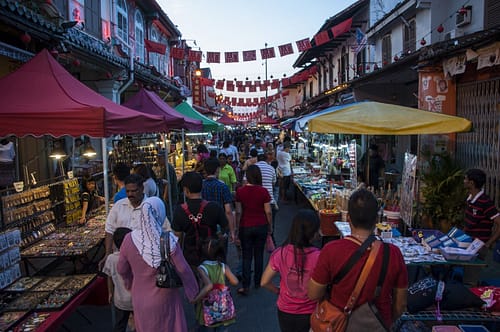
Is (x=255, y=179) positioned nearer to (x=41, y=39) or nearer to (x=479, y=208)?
(x=479, y=208)

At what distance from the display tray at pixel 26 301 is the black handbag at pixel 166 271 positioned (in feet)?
6.07

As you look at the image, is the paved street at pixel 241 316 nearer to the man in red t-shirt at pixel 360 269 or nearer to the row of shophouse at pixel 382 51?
the man in red t-shirt at pixel 360 269

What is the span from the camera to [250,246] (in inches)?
219

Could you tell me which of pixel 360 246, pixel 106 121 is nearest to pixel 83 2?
pixel 106 121

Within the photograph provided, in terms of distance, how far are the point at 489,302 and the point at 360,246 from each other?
2.28 m

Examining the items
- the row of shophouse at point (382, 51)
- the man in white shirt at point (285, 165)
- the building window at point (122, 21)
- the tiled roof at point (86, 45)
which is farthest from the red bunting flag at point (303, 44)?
the building window at point (122, 21)

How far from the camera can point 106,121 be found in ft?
16.3

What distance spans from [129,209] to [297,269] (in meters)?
1.97

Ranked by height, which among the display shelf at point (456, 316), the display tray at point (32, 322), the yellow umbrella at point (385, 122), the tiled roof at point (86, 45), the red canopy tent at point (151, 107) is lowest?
the display tray at point (32, 322)

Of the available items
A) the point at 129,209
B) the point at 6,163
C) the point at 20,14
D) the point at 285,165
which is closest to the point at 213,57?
the point at 285,165

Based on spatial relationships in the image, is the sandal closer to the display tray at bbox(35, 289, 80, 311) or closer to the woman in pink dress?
the display tray at bbox(35, 289, 80, 311)

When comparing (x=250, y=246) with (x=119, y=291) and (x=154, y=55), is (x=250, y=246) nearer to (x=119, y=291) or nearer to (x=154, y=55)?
(x=119, y=291)

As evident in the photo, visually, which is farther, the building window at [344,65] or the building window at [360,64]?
the building window at [344,65]

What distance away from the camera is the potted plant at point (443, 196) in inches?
252
